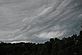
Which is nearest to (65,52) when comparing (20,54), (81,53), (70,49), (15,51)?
(70,49)

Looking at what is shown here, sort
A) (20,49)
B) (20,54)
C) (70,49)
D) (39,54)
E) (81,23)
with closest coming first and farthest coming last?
(81,23)
(70,49)
(39,54)
(20,54)
(20,49)

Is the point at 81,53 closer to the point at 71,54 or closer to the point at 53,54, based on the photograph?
the point at 71,54

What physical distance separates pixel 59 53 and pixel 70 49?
23.4ft

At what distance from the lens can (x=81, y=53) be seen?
82625mm

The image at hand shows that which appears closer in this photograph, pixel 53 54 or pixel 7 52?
pixel 53 54

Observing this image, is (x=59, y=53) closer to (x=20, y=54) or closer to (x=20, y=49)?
(x=20, y=54)

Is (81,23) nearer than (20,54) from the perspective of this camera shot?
Yes

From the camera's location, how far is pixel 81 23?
259 feet

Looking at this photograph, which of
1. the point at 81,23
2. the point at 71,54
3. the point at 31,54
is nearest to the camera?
the point at 81,23

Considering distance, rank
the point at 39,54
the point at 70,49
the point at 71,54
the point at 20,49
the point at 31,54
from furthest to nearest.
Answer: the point at 20,49
the point at 31,54
the point at 39,54
the point at 70,49
the point at 71,54

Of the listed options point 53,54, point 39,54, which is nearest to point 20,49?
point 39,54

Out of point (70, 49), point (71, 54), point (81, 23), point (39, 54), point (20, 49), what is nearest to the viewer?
point (81, 23)

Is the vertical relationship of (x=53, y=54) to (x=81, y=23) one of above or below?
below

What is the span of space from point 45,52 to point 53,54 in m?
14.3
